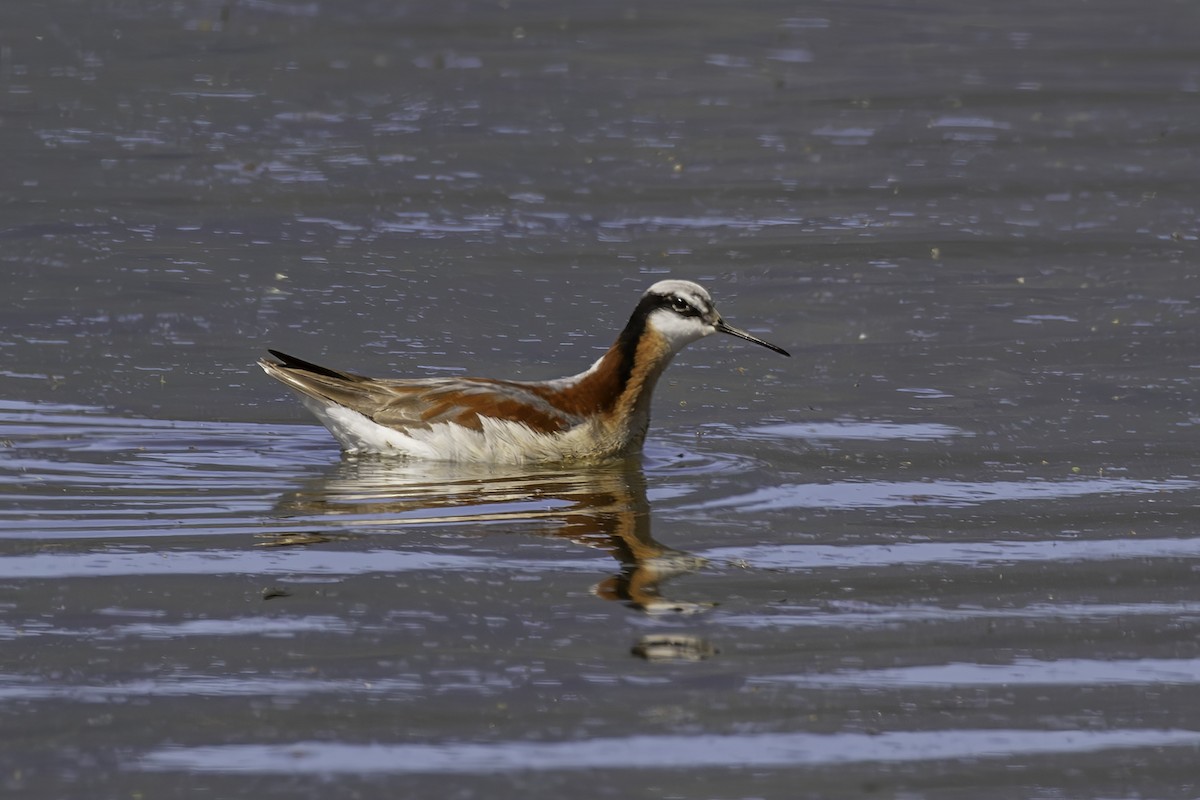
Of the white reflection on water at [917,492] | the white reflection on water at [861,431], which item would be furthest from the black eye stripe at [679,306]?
the white reflection on water at [917,492]

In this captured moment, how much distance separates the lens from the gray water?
710cm

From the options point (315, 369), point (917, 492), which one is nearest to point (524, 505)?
point (315, 369)

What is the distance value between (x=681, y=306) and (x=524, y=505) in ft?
6.69

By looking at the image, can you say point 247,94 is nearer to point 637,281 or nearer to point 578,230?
point 578,230

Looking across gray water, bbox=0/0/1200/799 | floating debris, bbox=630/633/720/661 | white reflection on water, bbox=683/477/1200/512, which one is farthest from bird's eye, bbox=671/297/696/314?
floating debris, bbox=630/633/720/661

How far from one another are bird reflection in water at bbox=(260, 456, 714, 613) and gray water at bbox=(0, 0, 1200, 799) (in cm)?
4

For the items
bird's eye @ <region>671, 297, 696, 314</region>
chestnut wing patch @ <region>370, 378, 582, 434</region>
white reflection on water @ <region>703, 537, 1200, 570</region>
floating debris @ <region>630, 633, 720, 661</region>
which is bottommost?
white reflection on water @ <region>703, 537, 1200, 570</region>

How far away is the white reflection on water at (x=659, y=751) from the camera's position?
6.67 meters

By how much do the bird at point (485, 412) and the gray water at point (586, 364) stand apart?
0.61 ft

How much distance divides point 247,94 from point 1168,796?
13.1 meters

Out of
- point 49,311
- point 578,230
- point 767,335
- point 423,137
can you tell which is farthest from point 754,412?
point 423,137

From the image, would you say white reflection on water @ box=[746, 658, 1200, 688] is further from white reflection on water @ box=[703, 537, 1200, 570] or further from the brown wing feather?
the brown wing feather

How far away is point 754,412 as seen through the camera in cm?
1169

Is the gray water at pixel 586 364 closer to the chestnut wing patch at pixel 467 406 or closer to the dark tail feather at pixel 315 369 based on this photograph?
the chestnut wing patch at pixel 467 406
